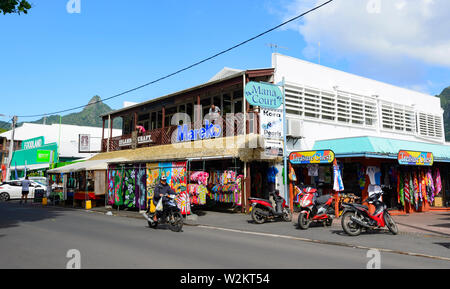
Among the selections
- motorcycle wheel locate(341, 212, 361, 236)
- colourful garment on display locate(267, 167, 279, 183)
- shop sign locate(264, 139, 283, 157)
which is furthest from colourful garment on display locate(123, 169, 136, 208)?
motorcycle wheel locate(341, 212, 361, 236)

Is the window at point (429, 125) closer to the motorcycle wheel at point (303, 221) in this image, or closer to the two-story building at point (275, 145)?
the two-story building at point (275, 145)

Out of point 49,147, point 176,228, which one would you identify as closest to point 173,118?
point 176,228

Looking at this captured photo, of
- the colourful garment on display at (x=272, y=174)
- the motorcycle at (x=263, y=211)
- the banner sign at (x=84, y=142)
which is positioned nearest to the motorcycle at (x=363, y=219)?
the motorcycle at (x=263, y=211)

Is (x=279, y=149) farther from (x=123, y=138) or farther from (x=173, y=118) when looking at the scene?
(x=123, y=138)

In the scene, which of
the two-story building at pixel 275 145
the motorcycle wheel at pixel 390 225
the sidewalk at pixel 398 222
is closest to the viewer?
the motorcycle wheel at pixel 390 225

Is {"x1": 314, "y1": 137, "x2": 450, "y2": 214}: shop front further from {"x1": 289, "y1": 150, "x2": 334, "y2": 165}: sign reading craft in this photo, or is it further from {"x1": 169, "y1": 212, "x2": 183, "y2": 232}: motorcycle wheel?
{"x1": 169, "y1": 212, "x2": 183, "y2": 232}: motorcycle wheel

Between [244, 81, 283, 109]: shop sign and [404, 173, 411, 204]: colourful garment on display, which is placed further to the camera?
[404, 173, 411, 204]: colourful garment on display

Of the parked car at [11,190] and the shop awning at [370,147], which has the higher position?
the shop awning at [370,147]

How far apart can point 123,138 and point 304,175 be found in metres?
14.2

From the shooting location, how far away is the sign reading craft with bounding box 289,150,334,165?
44.5 ft

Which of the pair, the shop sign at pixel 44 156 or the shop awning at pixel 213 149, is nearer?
the shop awning at pixel 213 149

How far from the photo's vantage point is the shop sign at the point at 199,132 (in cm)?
1808

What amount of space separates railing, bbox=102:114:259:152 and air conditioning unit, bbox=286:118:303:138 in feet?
4.92

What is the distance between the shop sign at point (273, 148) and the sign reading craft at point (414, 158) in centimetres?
477
